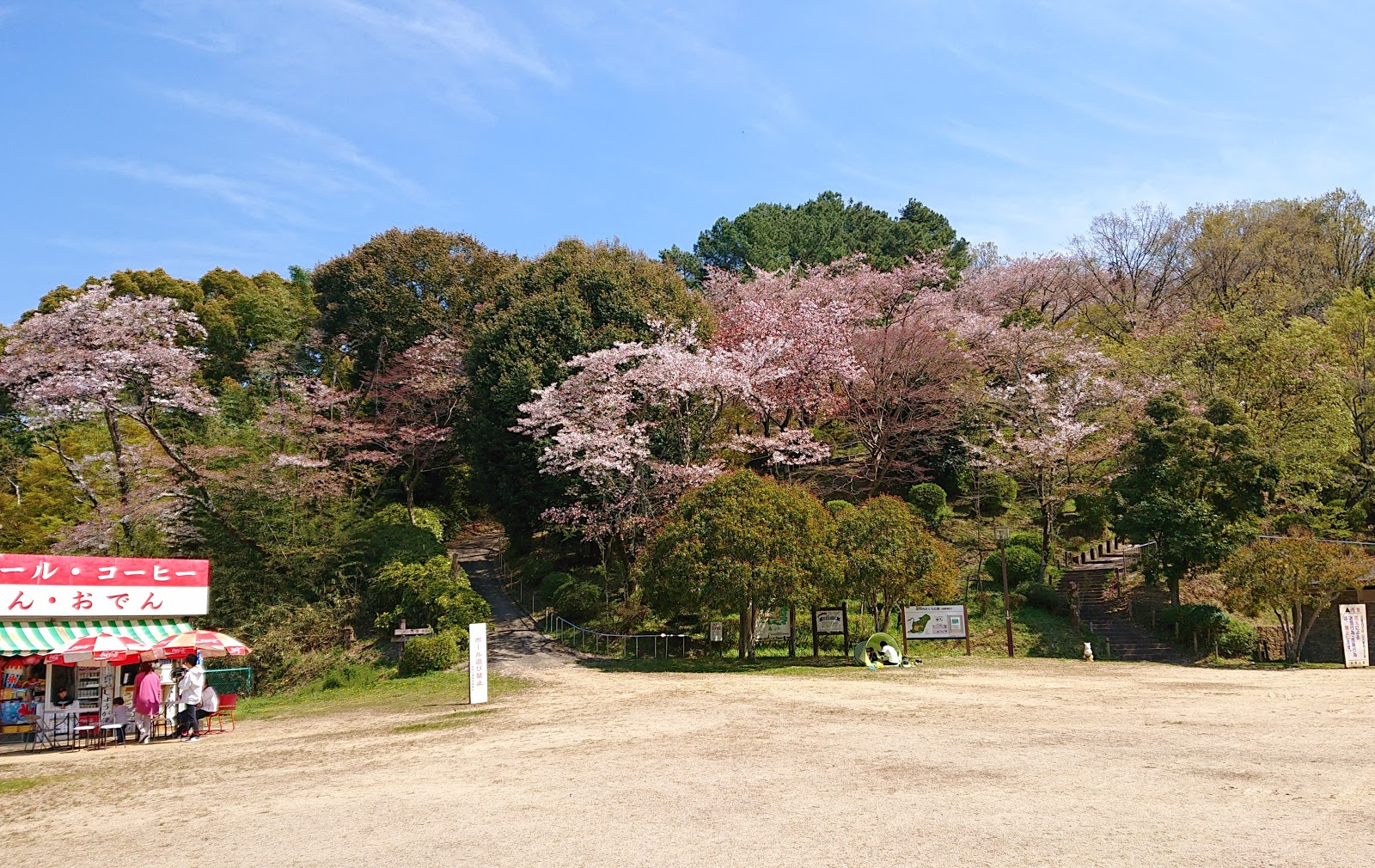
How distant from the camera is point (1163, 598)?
28484mm

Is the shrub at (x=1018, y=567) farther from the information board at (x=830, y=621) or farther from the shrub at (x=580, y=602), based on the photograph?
the shrub at (x=580, y=602)

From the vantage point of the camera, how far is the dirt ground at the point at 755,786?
8117mm

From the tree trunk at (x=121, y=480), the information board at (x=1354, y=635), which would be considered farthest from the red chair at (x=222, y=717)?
the information board at (x=1354, y=635)

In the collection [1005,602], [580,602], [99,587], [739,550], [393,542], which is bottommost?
Result: [1005,602]

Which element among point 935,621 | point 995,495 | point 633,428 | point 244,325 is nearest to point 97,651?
point 633,428

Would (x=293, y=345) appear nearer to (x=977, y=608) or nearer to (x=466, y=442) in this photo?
(x=466, y=442)

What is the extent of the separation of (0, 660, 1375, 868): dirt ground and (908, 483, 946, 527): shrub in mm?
16826

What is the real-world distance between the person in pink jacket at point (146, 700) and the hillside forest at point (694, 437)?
8.18 m

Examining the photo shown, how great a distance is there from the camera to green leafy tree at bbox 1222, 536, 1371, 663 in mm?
22172

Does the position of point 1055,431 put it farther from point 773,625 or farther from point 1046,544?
point 773,625

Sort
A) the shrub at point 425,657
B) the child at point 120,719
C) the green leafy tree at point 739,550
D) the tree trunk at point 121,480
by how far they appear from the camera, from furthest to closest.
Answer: the tree trunk at point 121,480 → the shrub at point 425,657 → the green leafy tree at point 739,550 → the child at point 120,719

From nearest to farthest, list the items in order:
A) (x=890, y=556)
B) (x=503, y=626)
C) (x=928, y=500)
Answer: (x=890, y=556) < (x=503, y=626) < (x=928, y=500)

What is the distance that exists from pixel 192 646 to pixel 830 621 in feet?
49.7

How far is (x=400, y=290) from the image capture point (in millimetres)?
35625
